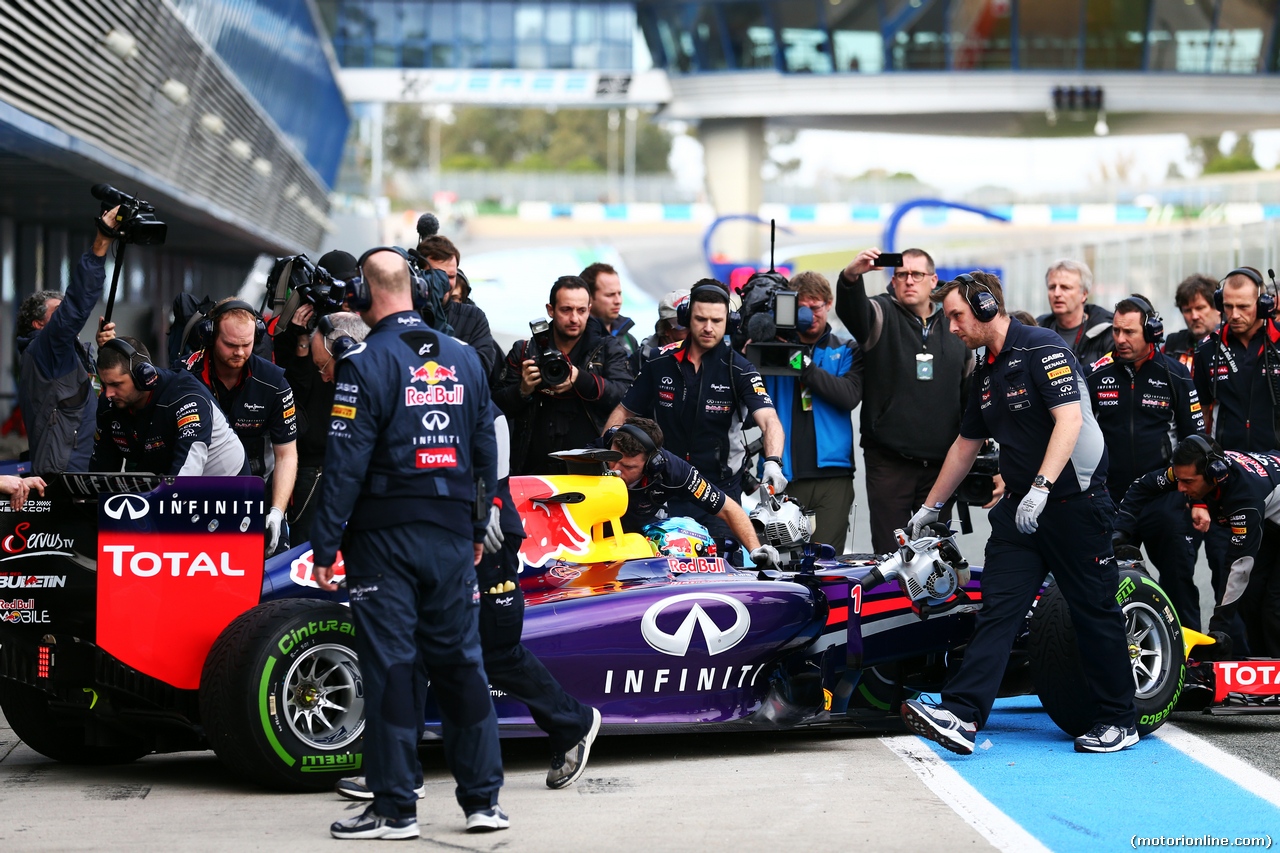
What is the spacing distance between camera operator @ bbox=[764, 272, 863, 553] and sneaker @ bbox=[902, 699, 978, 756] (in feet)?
8.15

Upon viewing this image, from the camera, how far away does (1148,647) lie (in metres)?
7.24

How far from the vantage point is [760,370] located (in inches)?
338

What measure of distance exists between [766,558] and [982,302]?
57.4 inches

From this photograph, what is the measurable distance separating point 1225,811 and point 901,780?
116 cm

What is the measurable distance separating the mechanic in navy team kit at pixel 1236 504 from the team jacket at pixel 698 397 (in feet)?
6.95

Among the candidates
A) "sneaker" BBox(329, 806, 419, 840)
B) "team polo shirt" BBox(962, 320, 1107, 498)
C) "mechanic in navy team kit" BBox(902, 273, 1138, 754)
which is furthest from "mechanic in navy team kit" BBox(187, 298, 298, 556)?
"team polo shirt" BBox(962, 320, 1107, 498)

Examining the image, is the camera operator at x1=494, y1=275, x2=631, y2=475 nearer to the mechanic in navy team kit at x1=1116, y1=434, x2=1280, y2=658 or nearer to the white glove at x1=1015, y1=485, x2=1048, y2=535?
the white glove at x1=1015, y1=485, x2=1048, y2=535

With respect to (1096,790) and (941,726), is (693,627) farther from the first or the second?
(1096,790)

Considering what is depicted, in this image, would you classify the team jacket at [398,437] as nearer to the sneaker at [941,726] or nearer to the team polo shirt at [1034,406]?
the sneaker at [941,726]

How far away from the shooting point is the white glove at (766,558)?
23.3 feet

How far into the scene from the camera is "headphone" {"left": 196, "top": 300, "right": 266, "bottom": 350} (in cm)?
759

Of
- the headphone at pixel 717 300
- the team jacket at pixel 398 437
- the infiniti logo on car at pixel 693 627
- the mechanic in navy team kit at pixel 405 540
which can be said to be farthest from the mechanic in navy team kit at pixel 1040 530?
the team jacket at pixel 398 437

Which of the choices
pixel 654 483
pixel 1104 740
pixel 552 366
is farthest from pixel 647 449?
pixel 1104 740

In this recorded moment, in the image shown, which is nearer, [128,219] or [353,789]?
[353,789]
